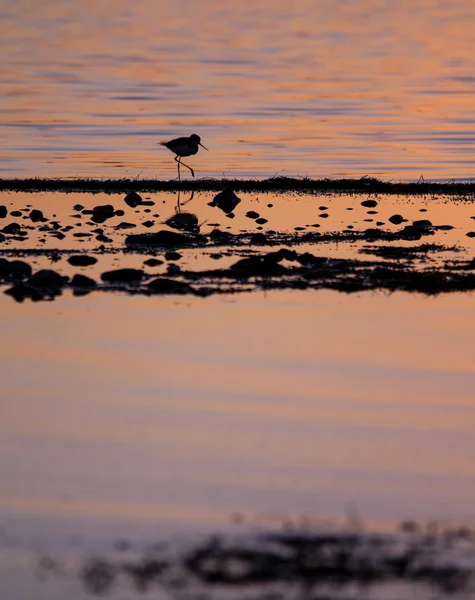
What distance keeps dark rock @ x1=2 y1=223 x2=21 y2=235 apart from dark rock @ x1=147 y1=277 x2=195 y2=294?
5.47 metres

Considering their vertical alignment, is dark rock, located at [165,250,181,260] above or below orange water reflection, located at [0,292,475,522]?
above

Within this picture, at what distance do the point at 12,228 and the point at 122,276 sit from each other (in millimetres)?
5214

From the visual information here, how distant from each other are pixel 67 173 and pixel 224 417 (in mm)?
20694

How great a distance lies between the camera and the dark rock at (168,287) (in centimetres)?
1443

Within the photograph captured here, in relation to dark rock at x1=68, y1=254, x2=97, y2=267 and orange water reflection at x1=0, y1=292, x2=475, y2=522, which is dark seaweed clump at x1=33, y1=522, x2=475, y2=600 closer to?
orange water reflection at x1=0, y1=292, x2=475, y2=522

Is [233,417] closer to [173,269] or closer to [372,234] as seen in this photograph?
[173,269]

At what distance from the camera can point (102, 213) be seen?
2234cm

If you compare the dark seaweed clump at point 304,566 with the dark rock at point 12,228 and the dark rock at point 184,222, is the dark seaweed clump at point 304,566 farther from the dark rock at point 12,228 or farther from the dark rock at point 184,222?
the dark rock at point 184,222

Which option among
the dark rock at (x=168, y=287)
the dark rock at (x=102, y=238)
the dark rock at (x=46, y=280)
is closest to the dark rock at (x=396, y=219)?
the dark rock at (x=102, y=238)

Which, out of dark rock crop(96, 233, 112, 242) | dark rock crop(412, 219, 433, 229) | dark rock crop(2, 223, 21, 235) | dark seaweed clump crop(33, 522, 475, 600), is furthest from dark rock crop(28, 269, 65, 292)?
dark seaweed clump crop(33, 522, 475, 600)

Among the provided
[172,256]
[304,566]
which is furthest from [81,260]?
[304,566]

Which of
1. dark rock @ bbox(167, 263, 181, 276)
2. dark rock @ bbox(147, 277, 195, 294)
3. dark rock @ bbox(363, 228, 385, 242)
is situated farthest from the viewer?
dark rock @ bbox(363, 228, 385, 242)

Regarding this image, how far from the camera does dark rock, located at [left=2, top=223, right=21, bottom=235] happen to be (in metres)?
19.6

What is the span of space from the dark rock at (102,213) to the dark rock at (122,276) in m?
6.41
